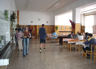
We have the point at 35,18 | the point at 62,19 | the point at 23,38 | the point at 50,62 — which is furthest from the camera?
the point at 62,19

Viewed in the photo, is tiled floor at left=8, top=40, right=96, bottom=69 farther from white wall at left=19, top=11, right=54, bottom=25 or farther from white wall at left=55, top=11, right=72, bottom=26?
white wall at left=55, top=11, right=72, bottom=26

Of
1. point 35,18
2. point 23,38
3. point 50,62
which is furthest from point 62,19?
point 50,62

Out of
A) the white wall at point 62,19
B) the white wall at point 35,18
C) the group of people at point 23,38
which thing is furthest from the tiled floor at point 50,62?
the white wall at point 62,19

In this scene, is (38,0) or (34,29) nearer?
(38,0)

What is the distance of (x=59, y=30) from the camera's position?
1633 cm

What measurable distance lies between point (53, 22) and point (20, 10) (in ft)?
17.3

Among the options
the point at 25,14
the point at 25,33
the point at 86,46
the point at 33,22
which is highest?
the point at 25,14

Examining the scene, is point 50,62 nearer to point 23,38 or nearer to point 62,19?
point 23,38

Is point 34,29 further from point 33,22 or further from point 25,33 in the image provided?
point 25,33

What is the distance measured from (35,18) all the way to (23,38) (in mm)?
10655

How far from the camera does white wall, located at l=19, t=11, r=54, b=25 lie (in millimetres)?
15566

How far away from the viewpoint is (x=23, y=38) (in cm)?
564

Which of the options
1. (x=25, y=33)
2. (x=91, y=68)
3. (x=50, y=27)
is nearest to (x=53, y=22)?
(x=50, y=27)

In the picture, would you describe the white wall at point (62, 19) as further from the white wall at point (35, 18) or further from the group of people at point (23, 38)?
the group of people at point (23, 38)
